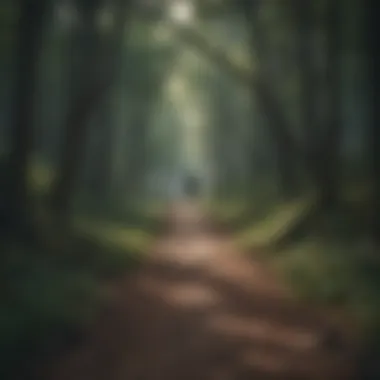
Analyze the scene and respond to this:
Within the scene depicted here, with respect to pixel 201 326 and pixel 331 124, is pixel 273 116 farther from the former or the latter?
pixel 201 326

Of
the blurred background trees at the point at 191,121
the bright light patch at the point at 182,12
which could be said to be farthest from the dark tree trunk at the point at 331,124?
the bright light patch at the point at 182,12

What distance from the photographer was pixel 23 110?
2.44 meters

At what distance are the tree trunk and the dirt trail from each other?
42 centimetres

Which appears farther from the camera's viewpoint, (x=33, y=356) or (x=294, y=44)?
(x=294, y=44)

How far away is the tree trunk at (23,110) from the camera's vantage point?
2402mm

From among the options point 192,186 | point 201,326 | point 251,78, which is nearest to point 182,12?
point 251,78

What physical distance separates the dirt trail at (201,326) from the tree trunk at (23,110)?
418mm

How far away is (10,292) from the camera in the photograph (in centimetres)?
232

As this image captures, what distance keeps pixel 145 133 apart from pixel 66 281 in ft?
1.74

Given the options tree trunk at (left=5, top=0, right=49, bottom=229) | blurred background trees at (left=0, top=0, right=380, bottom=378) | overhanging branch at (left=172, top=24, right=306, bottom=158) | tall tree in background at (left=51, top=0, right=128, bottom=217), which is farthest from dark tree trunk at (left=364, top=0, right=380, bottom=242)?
tree trunk at (left=5, top=0, right=49, bottom=229)

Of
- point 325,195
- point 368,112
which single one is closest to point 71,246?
point 325,195

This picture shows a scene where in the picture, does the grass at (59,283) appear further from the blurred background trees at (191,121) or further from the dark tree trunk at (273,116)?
the dark tree trunk at (273,116)

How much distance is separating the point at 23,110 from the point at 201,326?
0.90 m

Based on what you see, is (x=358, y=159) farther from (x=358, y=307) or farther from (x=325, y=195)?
(x=358, y=307)
